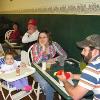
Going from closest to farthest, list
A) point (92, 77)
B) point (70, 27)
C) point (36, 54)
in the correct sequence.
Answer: point (92, 77) < point (36, 54) < point (70, 27)

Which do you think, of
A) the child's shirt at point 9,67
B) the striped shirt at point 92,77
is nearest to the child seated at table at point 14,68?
the child's shirt at point 9,67

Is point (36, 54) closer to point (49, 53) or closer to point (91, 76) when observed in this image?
point (49, 53)

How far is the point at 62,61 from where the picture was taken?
11.4 feet

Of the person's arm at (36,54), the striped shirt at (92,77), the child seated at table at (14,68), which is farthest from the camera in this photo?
the person's arm at (36,54)

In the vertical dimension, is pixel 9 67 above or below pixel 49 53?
below

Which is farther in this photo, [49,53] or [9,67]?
[49,53]

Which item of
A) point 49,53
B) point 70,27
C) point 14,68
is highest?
point 70,27

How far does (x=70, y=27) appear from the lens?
4.36 metres

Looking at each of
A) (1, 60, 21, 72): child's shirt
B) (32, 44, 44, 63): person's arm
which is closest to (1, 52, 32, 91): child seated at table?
(1, 60, 21, 72): child's shirt

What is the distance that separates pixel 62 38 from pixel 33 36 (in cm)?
60

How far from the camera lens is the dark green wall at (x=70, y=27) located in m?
3.72

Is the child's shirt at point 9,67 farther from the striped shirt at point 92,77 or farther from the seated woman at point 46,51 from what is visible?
the striped shirt at point 92,77

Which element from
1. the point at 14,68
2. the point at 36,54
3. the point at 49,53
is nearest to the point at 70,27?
the point at 49,53

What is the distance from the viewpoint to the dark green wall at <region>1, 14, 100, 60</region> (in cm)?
372
